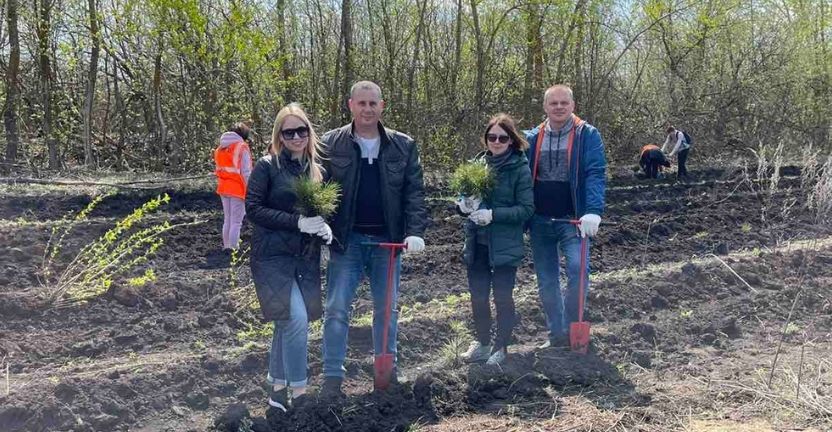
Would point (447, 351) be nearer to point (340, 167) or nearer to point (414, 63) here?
point (340, 167)

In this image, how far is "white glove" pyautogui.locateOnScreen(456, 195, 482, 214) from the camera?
4871mm

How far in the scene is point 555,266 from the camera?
209 inches

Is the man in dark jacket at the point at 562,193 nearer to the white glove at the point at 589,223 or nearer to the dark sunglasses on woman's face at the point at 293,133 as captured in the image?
the white glove at the point at 589,223

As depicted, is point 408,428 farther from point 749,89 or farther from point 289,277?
point 749,89

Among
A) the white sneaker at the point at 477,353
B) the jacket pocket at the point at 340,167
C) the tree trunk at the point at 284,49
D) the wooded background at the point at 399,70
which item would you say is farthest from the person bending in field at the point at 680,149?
the jacket pocket at the point at 340,167

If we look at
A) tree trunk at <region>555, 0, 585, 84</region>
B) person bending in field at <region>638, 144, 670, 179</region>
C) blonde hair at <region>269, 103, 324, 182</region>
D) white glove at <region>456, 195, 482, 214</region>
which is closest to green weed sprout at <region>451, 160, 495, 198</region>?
white glove at <region>456, 195, 482, 214</region>

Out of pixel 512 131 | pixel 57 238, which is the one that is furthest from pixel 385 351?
pixel 57 238

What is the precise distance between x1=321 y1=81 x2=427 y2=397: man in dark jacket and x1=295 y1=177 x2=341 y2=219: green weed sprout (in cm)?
24

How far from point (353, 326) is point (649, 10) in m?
15.3

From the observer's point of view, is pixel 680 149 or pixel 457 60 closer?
pixel 680 149

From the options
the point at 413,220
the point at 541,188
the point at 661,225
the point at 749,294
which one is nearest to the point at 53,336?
the point at 413,220

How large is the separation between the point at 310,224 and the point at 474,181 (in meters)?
1.22

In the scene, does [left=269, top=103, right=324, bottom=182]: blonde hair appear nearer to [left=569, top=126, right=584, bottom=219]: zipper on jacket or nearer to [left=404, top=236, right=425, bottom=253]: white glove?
[left=404, top=236, right=425, bottom=253]: white glove

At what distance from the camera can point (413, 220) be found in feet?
14.7
